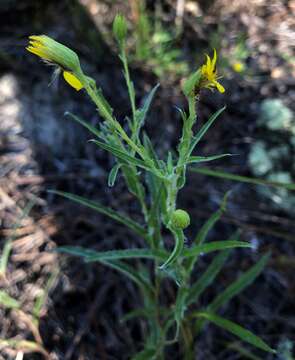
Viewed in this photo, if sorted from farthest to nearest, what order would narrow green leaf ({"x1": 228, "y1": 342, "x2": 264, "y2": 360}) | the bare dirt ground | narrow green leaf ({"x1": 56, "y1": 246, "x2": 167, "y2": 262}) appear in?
the bare dirt ground → narrow green leaf ({"x1": 228, "y1": 342, "x2": 264, "y2": 360}) → narrow green leaf ({"x1": 56, "y1": 246, "x2": 167, "y2": 262})

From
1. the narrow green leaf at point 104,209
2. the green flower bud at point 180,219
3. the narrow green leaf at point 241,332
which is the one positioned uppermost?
the green flower bud at point 180,219

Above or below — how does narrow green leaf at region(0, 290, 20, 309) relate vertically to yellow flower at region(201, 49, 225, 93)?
below

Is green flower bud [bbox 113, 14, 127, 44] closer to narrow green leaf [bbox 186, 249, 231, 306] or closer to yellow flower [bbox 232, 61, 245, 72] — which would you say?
narrow green leaf [bbox 186, 249, 231, 306]

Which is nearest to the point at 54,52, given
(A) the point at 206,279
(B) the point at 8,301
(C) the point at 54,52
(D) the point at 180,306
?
(C) the point at 54,52

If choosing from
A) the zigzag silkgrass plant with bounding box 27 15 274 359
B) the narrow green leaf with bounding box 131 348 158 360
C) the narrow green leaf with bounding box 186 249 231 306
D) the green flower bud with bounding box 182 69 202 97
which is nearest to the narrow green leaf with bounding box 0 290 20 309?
the zigzag silkgrass plant with bounding box 27 15 274 359

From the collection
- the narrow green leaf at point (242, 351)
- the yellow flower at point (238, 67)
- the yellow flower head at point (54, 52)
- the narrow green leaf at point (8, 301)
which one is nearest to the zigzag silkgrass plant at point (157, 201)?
the yellow flower head at point (54, 52)

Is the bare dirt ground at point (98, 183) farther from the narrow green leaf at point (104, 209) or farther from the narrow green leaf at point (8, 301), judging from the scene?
the narrow green leaf at point (104, 209)
